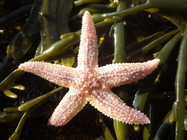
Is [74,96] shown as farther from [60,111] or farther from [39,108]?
[39,108]

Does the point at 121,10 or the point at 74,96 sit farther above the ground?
the point at 121,10

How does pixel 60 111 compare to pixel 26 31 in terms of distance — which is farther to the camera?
pixel 26 31

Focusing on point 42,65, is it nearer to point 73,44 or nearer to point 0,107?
point 73,44

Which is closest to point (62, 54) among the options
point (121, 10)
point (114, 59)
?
point (114, 59)

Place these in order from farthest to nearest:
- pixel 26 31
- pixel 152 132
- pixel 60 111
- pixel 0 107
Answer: pixel 0 107 < pixel 26 31 < pixel 152 132 < pixel 60 111

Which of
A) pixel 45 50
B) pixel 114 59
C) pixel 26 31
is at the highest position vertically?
pixel 26 31

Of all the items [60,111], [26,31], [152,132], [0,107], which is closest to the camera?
[60,111]
